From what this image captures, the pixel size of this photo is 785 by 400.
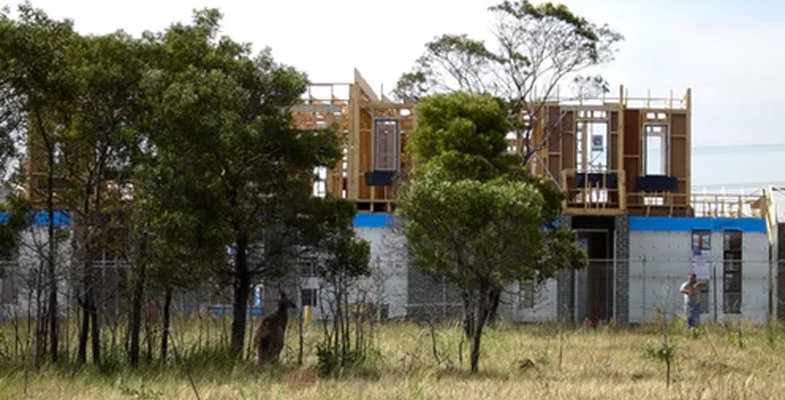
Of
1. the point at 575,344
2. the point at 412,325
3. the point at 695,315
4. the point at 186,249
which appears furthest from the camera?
the point at 695,315

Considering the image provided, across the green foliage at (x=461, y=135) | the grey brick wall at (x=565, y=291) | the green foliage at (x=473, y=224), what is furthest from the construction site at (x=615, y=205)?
the green foliage at (x=473, y=224)

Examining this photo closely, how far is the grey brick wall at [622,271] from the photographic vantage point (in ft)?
120

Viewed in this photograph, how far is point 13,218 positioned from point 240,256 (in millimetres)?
3559

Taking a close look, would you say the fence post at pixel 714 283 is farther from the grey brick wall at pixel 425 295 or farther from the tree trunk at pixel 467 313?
the tree trunk at pixel 467 313

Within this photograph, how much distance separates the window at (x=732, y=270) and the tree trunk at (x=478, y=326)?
772 inches

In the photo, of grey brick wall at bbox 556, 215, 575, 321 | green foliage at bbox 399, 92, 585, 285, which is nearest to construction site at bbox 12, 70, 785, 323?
grey brick wall at bbox 556, 215, 575, 321

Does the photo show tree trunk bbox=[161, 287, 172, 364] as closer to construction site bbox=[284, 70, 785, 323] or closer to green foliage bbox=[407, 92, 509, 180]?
green foliage bbox=[407, 92, 509, 180]

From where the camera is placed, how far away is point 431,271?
20484 millimetres

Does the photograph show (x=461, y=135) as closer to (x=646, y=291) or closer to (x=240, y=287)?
(x=240, y=287)

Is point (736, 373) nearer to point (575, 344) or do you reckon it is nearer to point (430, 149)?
point (575, 344)

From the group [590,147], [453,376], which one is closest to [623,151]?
[590,147]

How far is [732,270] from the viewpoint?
38281mm

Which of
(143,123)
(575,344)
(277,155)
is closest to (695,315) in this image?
(575,344)

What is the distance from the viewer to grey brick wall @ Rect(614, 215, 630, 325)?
120ft
